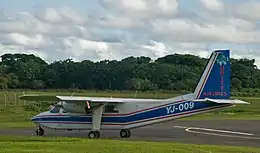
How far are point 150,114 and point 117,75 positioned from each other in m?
72.6

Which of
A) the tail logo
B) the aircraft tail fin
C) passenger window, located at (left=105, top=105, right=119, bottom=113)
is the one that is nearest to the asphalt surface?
passenger window, located at (left=105, top=105, right=119, bottom=113)

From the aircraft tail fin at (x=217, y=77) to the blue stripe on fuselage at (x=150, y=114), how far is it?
0.50 m

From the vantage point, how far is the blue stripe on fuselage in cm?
2894

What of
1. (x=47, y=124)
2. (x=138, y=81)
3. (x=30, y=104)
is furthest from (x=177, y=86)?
(x=47, y=124)

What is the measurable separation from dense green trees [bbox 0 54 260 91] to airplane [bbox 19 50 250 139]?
5365cm

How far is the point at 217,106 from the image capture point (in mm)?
28594

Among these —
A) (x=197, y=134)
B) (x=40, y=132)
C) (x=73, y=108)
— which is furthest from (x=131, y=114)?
(x=40, y=132)

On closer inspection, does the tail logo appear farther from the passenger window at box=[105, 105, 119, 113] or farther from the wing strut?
the wing strut

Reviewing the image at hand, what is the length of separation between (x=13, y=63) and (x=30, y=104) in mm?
68826

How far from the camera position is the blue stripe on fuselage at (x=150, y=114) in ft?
94.9

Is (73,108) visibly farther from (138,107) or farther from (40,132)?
(138,107)

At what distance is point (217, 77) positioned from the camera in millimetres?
28875

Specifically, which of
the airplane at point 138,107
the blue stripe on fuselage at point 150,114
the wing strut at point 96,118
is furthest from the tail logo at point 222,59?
the wing strut at point 96,118

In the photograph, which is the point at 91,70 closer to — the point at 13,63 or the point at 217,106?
the point at 13,63
